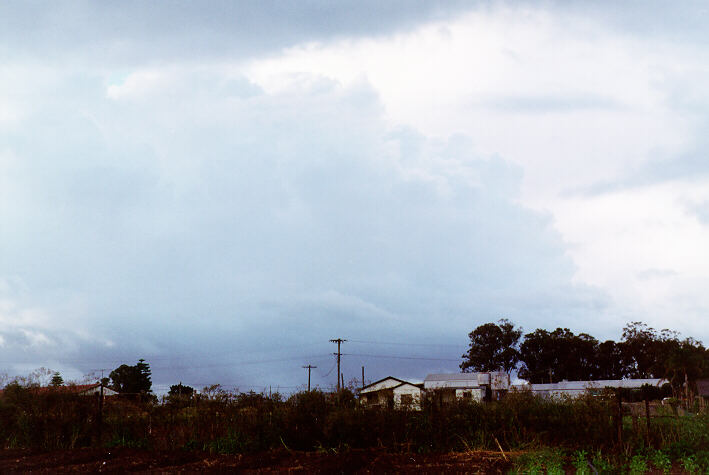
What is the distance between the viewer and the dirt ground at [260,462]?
12047 mm

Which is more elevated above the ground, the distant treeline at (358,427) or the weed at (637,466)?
the distant treeline at (358,427)

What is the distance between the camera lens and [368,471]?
11.9m

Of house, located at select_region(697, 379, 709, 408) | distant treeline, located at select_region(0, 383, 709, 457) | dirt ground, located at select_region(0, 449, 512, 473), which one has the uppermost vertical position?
distant treeline, located at select_region(0, 383, 709, 457)

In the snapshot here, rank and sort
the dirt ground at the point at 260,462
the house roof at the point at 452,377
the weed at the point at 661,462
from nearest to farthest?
the weed at the point at 661,462 < the dirt ground at the point at 260,462 < the house roof at the point at 452,377

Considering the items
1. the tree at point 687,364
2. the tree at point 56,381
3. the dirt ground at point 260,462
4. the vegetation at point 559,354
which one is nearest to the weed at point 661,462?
the dirt ground at point 260,462

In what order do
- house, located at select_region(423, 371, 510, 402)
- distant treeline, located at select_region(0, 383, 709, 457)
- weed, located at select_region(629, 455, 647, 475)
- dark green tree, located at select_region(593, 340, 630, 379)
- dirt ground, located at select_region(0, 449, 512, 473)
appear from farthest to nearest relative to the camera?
dark green tree, located at select_region(593, 340, 630, 379) → house, located at select_region(423, 371, 510, 402) → distant treeline, located at select_region(0, 383, 709, 457) → dirt ground, located at select_region(0, 449, 512, 473) → weed, located at select_region(629, 455, 647, 475)

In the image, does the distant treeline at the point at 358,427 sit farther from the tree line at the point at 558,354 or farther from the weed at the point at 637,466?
the tree line at the point at 558,354

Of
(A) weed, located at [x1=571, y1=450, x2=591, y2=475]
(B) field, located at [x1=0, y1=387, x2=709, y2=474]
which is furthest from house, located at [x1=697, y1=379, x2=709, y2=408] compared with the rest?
(A) weed, located at [x1=571, y1=450, x2=591, y2=475]

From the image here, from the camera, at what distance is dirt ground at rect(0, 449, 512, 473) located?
39.5ft

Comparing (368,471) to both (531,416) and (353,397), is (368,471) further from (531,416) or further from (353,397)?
(531,416)

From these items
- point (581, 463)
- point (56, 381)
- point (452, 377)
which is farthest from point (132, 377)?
point (581, 463)

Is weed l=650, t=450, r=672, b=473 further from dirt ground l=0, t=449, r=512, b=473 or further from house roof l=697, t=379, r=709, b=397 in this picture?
house roof l=697, t=379, r=709, b=397

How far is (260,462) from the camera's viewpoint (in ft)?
43.1

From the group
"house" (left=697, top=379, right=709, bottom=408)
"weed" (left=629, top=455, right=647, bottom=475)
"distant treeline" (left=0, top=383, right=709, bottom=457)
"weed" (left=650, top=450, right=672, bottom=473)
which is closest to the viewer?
"weed" (left=629, top=455, right=647, bottom=475)
